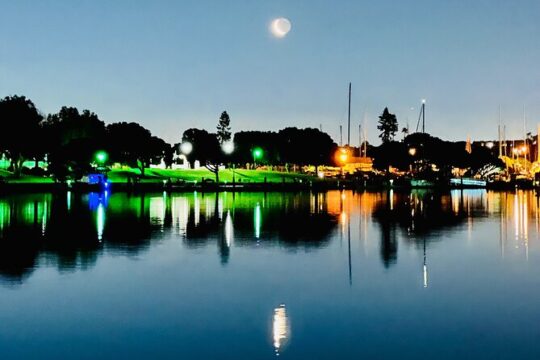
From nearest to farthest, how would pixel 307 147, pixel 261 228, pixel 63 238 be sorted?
pixel 63 238 → pixel 261 228 → pixel 307 147

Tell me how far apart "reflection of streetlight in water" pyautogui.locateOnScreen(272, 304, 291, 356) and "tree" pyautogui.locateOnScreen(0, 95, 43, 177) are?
92.2 meters

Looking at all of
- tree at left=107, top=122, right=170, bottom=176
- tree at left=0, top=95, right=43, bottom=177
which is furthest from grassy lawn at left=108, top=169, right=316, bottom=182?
tree at left=0, top=95, right=43, bottom=177

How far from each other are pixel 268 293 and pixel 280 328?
3.81 metres

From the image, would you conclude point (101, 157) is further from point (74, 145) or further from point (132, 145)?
point (132, 145)

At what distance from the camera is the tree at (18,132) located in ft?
330

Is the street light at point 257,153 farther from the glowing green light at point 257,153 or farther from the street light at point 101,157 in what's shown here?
the street light at point 101,157

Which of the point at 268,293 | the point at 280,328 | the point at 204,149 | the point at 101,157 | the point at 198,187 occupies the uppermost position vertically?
the point at 204,149

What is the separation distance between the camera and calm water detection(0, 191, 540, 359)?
13.2 metres

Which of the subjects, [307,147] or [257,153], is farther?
[307,147]

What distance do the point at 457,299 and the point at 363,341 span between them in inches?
195

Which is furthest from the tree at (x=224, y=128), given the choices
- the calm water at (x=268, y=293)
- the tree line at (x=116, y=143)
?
the calm water at (x=268, y=293)

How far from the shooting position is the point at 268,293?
18.2m

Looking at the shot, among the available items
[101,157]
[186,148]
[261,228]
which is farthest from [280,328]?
[186,148]

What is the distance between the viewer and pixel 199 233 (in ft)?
110
